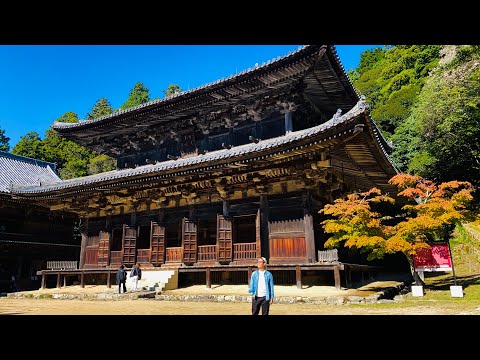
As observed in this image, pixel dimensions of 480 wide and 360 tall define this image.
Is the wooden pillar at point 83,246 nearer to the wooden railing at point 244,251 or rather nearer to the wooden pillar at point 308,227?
the wooden railing at point 244,251

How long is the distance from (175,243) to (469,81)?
24.2 meters

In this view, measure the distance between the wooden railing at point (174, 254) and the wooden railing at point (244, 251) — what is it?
11.0 ft

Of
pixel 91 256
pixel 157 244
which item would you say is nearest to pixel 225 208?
pixel 157 244

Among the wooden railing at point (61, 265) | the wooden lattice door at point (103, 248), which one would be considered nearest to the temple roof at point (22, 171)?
the wooden railing at point (61, 265)

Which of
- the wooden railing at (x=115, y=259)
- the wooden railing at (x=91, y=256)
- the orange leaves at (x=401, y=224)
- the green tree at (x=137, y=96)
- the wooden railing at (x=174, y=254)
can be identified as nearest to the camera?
the orange leaves at (x=401, y=224)

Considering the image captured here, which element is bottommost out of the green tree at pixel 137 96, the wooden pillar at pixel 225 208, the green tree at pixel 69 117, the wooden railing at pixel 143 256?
the wooden railing at pixel 143 256

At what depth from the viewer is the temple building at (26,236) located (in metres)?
23.9

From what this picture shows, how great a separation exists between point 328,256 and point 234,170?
213 inches

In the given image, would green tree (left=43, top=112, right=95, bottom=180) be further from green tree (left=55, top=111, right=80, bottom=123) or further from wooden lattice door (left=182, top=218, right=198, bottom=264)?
wooden lattice door (left=182, top=218, right=198, bottom=264)

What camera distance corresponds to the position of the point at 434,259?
13.2 m

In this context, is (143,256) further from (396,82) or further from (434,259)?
(396,82)

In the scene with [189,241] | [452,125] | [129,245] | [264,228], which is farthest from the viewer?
[452,125]

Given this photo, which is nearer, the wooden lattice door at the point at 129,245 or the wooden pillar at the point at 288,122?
the wooden pillar at the point at 288,122

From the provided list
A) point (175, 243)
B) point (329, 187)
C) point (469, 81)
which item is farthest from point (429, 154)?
point (175, 243)
